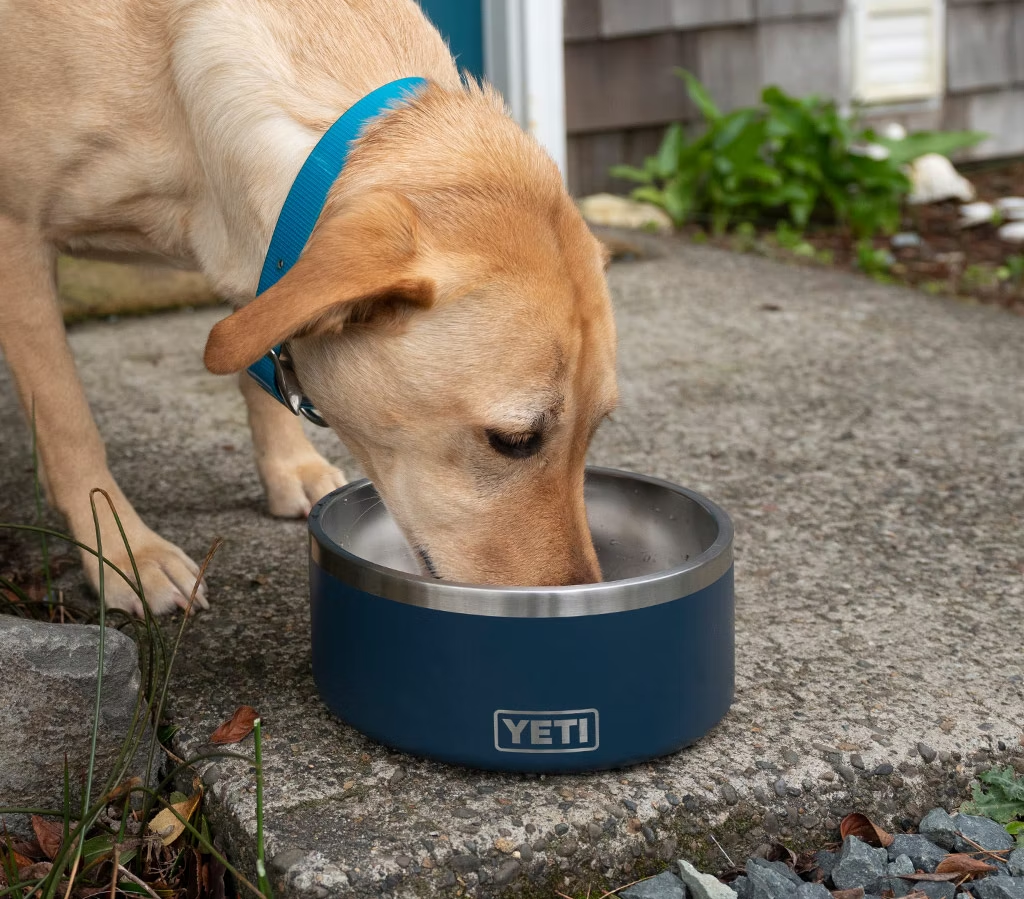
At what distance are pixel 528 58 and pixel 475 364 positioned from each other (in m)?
3.79

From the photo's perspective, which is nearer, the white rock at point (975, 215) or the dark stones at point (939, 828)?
the dark stones at point (939, 828)

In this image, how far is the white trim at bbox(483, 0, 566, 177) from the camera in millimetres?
5332

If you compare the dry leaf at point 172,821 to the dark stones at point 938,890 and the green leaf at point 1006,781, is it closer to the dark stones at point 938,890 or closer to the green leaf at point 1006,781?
the dark stones at point 938,890

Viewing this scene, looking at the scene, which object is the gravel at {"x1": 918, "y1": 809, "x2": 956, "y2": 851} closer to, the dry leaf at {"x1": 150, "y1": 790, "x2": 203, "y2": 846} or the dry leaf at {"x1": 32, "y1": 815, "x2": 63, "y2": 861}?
the dry leaf at {"x1": 150, "y1": 790, "x2": 203, "y2": 846}

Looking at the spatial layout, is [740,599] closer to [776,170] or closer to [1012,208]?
[776,170]

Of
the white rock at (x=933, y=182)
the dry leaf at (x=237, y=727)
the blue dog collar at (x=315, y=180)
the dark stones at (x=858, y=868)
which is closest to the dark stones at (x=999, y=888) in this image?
the dark stones at (x=858, y=868)

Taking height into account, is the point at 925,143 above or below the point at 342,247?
below

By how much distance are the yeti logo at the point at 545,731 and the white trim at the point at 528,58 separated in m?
3.91

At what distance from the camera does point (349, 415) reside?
2084 millimetres

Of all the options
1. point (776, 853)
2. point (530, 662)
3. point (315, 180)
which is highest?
point (315, 180)

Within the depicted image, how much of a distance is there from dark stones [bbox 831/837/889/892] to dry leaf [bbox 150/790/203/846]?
3.09ft

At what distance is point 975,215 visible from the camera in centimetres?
622

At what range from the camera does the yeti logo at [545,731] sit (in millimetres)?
1800

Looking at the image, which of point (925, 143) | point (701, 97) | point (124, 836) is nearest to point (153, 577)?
point (124, 836)
